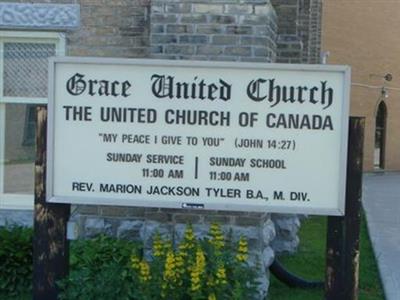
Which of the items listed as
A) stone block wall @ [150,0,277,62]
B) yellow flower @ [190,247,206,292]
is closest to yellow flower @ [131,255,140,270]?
yellow flower @ [190,247,206,292]

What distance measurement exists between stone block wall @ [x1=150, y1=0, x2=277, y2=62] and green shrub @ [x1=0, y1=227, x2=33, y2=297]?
202 centimetres

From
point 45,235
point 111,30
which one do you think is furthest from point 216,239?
point 111,30

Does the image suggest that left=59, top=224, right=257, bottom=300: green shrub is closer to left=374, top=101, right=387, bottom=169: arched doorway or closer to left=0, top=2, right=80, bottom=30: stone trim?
left=0, top=2, right=80, bottom=30: stone trim

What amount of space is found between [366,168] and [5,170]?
25.7 m

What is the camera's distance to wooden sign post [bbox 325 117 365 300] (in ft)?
14.8

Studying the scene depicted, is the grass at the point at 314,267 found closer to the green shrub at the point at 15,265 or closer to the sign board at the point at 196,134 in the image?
the green shrub at the point at 15,265

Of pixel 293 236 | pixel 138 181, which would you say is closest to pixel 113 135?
pixel 138 181

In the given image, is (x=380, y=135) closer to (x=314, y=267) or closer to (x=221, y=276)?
(x=314, y=267)

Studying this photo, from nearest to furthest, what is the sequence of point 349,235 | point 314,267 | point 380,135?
1. point 349,235
2. point 314,267
3. point 380,135

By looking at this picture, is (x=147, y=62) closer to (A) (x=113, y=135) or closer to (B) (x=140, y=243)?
(A) (x=113, y=135)

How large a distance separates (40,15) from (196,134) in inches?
119

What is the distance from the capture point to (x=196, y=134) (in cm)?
454

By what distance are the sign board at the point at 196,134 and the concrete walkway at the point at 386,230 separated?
2989mm

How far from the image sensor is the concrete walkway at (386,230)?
25.1 ft
